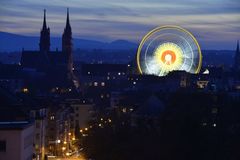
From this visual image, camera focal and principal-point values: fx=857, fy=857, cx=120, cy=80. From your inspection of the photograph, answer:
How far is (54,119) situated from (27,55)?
142 feet

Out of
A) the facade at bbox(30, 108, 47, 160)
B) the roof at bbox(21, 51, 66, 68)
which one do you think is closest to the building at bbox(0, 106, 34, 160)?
the facade at bbox(30, 108, 47, 160)

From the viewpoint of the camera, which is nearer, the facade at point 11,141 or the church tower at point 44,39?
the facade at point 11,141

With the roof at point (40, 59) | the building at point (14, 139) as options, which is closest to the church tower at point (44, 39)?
the roof at point (40, 59)

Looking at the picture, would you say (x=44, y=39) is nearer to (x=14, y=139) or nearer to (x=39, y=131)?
(x=39, y=131)

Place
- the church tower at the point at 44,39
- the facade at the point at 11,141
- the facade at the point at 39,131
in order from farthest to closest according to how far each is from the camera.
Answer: the church tower at the point at 44,39
the facade at the point at 39,131
the facade at the point at 11,141

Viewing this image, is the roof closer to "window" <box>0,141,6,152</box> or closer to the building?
the building

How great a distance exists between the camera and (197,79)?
63844 mm

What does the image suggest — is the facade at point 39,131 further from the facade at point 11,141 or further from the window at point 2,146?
the window at point 2,146

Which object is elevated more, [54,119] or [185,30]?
[185,30]

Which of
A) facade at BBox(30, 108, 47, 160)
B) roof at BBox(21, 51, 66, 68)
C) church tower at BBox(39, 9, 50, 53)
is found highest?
church tower at BBox(39, 9, 50, 53)

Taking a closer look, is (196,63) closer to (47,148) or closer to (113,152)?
(47,148)

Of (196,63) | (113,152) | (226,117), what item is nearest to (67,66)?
(196,63)

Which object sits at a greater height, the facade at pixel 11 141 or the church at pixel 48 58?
the church at pixel 48 58

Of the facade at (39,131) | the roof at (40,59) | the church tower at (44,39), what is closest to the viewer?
the facade at (39,131)
